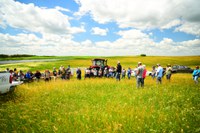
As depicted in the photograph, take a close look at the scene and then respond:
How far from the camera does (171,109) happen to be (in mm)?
8602

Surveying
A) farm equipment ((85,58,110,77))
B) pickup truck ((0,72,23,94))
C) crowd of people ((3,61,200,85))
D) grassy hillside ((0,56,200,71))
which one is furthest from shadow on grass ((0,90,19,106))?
Answer: grassy hillside ((0,56,200,71))

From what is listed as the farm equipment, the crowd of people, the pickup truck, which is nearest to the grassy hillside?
the farm equipment

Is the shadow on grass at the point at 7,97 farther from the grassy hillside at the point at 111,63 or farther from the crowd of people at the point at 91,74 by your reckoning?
the grassy hillside at the point at 111,63

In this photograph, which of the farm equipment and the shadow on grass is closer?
the shadow on grass

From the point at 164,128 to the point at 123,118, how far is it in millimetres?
1590

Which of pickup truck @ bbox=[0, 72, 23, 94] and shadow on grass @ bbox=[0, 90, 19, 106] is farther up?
pickup truck @ bbox=[0, 72, 23, 94]

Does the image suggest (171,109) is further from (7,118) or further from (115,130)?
(7,118)

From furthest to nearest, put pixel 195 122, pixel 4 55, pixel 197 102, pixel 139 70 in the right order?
pixel 4 55
pixel 139 70
pixel 197 102
pixel 195 122

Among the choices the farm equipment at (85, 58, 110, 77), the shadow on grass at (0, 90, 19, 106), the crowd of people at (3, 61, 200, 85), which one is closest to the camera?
the shadow on grass at (0, 90, 19, 106)

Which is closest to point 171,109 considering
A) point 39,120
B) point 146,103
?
point 146,103

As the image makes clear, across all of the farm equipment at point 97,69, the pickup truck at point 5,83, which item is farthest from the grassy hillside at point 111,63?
the pickup truck at point 5,83

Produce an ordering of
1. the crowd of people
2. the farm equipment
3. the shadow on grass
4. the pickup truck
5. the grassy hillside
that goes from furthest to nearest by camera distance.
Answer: the grassy hillside
the farm equipment
the crowd of people
the shadow on grass
the pickup truck

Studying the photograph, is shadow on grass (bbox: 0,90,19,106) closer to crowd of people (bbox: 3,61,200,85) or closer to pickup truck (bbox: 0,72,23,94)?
pickup truck (bbox: 0,72,23,94)

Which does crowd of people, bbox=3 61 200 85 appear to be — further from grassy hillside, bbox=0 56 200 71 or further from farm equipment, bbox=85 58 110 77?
grassy hillside, bbox=0 56 200 71
